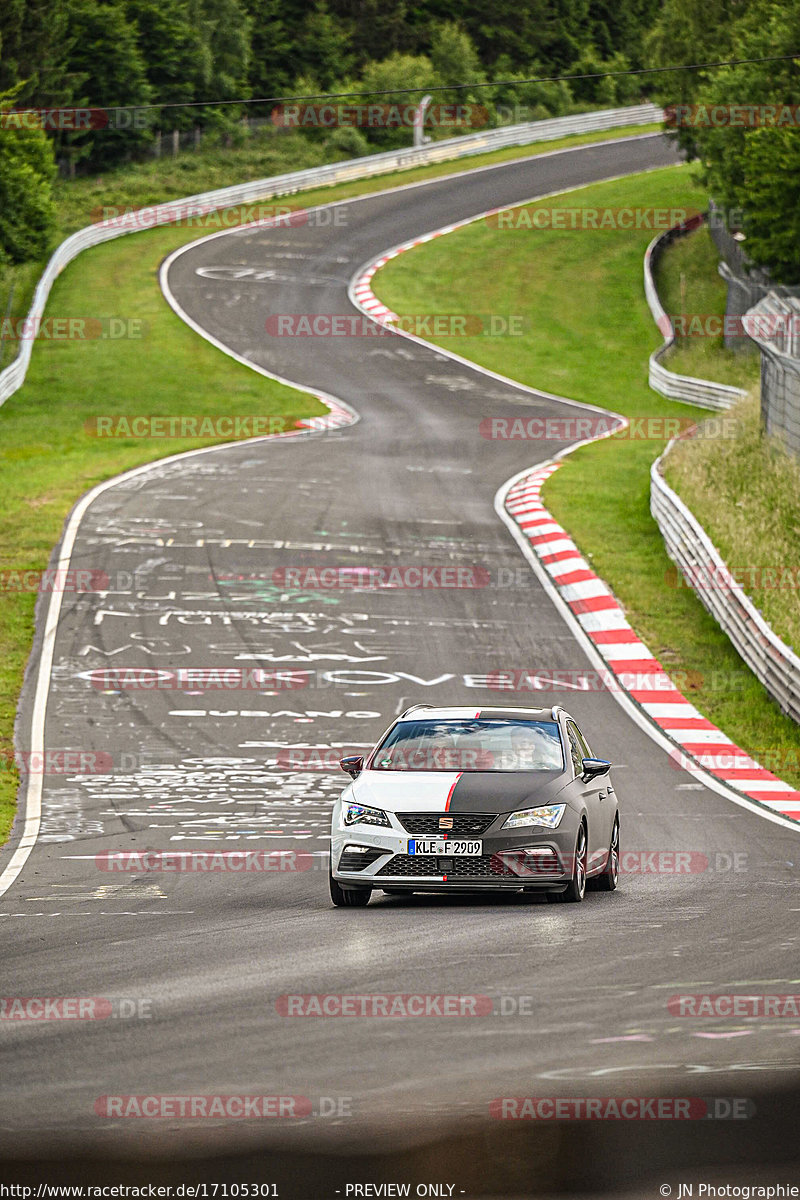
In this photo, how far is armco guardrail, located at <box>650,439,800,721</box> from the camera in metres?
18.9

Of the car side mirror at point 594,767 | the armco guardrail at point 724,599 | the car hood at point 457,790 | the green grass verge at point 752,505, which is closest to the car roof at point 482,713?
the car side mirror at point 594,767

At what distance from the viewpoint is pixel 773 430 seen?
27.6 meters

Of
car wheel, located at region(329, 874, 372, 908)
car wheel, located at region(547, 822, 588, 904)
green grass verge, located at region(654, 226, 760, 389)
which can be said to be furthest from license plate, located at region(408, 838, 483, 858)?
green grass verge, located at region(654, 226, 760, 389)

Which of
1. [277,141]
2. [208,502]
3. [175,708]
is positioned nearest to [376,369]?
[208,502]

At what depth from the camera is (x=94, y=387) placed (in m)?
43.0

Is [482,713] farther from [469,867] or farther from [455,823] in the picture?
[469,867]

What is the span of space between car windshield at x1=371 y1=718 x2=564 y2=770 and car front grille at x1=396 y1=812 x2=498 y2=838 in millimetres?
769

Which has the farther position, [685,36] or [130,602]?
[685,36]

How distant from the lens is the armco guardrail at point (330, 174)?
58.8 m

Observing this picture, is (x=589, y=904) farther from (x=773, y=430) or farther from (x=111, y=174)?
(x=111, y=174)

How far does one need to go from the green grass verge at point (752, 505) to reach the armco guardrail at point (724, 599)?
261mm

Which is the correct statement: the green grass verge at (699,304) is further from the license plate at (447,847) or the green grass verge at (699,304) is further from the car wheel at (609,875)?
the license plate at (447,847)

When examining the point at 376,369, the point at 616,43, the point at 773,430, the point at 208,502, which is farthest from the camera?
the point at 616,43

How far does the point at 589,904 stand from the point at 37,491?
2197cm
